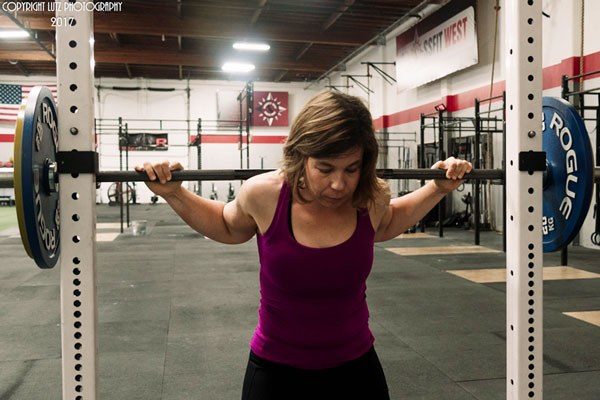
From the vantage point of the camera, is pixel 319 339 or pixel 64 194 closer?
pixel 319 339

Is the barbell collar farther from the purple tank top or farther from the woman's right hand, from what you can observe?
the purple tank top

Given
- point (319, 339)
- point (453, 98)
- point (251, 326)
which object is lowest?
point (251, 326)

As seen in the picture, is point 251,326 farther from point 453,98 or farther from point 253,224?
point 453,98

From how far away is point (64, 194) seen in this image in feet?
3.85

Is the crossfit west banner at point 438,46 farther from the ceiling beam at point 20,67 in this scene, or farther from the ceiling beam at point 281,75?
the ceiling beam at point 20,67

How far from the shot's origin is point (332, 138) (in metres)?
1.00

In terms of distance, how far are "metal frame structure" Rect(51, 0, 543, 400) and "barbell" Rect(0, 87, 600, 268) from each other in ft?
0.09

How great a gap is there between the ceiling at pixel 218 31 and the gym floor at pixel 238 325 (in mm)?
4666

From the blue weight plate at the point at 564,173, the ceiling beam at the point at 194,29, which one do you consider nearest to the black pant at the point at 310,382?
the blue weight plate at the point at 564,173

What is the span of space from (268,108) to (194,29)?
5611 mm

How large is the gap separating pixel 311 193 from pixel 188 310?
2.51 m

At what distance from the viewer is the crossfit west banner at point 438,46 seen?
294 inches

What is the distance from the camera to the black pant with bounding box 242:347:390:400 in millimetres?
1053

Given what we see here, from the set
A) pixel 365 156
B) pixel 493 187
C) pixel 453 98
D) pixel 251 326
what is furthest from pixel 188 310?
pixel 453 98
